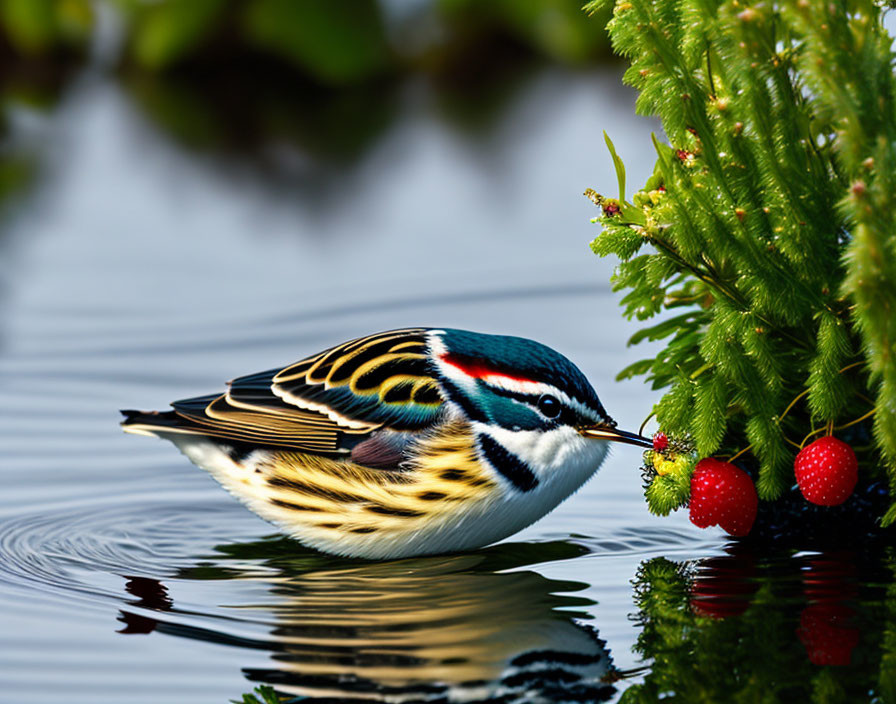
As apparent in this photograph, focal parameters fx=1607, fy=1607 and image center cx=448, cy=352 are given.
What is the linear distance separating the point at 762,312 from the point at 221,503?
266cm

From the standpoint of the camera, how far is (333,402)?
21.0 feet

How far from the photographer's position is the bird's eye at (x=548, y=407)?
19.9ft

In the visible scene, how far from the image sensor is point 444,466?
6066 mm

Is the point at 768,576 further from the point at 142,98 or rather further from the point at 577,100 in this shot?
the point at 142,98

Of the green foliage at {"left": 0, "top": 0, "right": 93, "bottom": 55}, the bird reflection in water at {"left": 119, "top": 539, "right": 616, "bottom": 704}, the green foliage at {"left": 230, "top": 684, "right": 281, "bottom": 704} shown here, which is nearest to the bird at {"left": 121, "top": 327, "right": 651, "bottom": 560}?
the bird reflection in water at {"left": 119, "top": 539, "right": 616, "bottom": 704}

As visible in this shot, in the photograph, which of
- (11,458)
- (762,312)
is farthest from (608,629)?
(11,458)

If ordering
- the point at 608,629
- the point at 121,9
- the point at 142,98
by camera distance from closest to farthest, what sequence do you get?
the point at 608,629
the point at 121,9
the point at 142,98

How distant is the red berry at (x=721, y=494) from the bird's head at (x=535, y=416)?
1.17ft

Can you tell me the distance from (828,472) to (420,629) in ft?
4.84

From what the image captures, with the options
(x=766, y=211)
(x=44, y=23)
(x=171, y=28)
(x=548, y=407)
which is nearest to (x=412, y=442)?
(x=548, y=407)

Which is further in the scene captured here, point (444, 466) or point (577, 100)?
point (577, 100)

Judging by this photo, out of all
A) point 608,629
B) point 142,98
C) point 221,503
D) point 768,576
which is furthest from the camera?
point 142,98

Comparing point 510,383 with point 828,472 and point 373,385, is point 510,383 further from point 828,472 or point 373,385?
point 828,472

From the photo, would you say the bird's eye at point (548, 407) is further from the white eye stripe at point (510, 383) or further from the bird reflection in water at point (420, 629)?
the bird reflection in water at point (420, 629)
